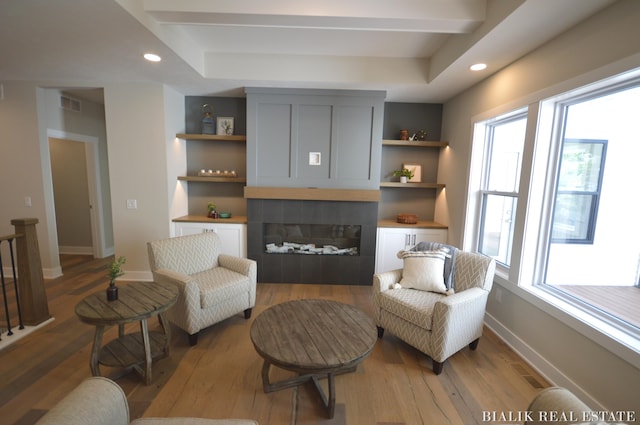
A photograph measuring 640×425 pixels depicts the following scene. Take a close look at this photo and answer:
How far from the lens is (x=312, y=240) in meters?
3.88

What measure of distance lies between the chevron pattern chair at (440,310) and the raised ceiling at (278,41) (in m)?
1.79

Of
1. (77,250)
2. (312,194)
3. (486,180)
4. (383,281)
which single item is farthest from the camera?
(77,250)

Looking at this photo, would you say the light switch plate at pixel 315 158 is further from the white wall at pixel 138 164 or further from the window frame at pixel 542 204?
the window frame at pixel 542 204

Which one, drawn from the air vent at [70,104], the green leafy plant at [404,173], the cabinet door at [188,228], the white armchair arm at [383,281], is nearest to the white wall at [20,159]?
the air vent at [70,104]

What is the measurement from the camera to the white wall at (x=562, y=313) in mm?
1574

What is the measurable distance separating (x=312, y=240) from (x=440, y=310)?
2168 millimetres

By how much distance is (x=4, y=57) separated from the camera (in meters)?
2.68

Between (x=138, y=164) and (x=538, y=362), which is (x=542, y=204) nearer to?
(x=538, y=362)

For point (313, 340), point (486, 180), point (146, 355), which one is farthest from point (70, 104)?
point (486, 180)

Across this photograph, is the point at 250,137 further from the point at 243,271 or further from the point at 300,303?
the point at 300,303

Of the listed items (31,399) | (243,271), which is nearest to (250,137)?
(243,271)

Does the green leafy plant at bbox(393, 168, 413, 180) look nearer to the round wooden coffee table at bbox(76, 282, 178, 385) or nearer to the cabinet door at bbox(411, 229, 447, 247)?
the cabinet door at bbox(411, 229, 447, 247)

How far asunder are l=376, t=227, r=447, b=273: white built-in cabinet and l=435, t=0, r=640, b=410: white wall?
1109 mm

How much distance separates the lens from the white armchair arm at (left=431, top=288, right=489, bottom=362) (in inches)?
77.2
